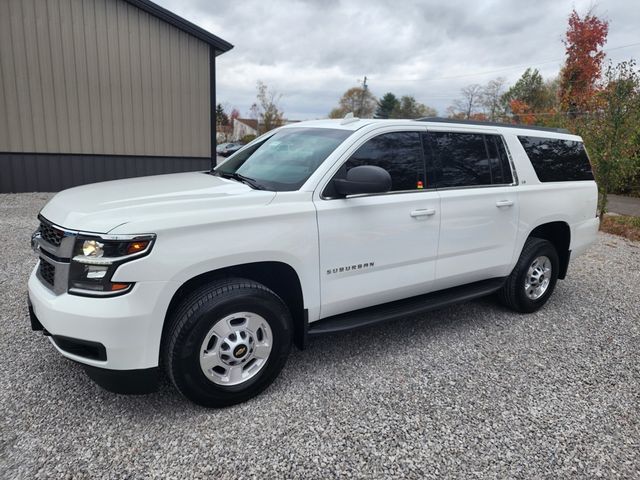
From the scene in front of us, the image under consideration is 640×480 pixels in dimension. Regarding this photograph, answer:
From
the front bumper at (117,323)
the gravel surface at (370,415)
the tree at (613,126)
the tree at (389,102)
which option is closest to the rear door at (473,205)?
the gravel surface at (370,415)

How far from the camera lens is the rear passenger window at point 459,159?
3654 mm

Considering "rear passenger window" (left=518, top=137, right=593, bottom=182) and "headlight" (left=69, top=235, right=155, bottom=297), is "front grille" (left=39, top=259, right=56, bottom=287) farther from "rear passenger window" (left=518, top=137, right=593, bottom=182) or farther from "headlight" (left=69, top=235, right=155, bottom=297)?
"rear passenger window" (left=518, top=137, right=593, bottom=182)

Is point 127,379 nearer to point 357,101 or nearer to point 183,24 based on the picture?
point 183,24

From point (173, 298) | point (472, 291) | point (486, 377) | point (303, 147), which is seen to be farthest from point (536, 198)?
point (173, 298)

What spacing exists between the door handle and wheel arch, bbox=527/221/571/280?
1643mm

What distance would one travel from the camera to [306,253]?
2904mm

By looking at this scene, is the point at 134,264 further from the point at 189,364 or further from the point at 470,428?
the point at 470,428

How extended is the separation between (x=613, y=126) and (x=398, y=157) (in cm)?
765

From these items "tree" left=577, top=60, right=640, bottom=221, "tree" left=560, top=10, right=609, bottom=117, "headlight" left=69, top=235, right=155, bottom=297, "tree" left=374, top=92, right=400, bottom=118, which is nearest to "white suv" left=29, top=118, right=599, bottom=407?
"headlight" left=69, top=235, right=155, bottom=297

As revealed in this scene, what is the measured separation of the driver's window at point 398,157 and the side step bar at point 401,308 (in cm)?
93

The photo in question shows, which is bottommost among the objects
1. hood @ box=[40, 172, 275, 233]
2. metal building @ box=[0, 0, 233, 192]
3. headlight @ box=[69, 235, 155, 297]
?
headlight @ box=[69, 235, 155, 297]

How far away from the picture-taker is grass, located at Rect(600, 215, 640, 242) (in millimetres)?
9004

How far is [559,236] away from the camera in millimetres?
4715

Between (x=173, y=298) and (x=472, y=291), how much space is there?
2617 mm
